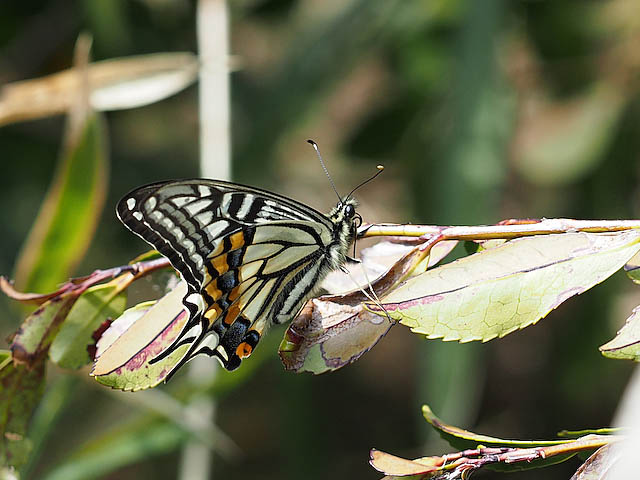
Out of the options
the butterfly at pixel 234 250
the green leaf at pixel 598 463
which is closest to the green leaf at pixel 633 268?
the green leaf at pixel 598 463

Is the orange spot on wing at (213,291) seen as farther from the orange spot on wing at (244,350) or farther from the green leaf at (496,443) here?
the green leaf at (496,443)

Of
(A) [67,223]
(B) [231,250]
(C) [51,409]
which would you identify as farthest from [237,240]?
(C) [51,409]

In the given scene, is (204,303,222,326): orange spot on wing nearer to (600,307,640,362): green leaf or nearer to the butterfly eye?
the butterfly eye

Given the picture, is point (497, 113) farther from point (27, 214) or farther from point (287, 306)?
point (27, 214)

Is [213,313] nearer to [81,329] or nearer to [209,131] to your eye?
[81,329]

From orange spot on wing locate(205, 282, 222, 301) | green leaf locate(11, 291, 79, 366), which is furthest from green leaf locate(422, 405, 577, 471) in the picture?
green leaf locate(11, 291, 79, 366)
